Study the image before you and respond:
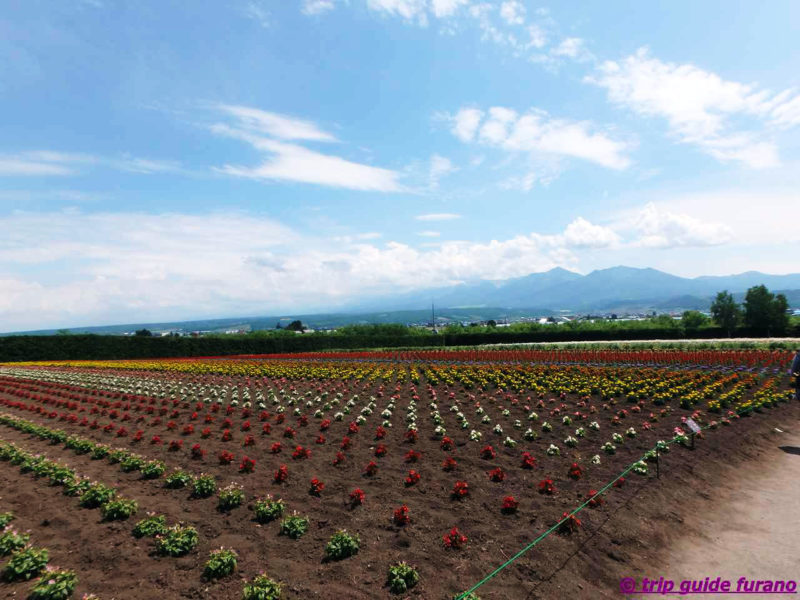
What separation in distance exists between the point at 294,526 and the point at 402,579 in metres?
2.63

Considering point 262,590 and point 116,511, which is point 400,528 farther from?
point 116,511

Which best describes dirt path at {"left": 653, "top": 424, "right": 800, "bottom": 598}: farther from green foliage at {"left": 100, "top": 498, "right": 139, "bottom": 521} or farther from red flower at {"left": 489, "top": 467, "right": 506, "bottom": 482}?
green foliage at {"left": 100, "top": 498, "right": 139, "bottom": 521}

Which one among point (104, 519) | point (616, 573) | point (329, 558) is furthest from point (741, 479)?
point (104, 519)

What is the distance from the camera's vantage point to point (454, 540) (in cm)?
741

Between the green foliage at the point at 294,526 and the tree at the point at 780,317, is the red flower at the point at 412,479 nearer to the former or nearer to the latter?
the green foliage at the point at 294,526

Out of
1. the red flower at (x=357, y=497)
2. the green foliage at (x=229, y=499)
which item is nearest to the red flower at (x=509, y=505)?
the red flower at (x=357, y=497)

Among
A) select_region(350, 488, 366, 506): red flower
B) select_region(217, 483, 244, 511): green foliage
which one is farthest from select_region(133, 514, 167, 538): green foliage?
select_region(350, 488, 366, 506): red flower

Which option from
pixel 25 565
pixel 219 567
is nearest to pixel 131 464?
pixel 25 565

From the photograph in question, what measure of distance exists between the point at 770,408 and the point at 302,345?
2034 inches

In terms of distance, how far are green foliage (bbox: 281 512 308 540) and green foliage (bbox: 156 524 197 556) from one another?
158 cm

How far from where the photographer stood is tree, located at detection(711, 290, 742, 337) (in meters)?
59.8

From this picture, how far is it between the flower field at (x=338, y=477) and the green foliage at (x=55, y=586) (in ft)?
0.11

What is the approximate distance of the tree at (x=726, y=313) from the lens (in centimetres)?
5984

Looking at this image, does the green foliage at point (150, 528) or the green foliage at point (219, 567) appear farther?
the green foliage at point (150, 528)
